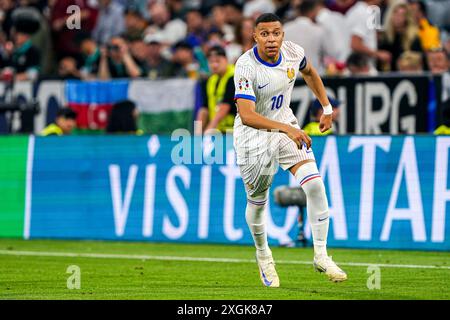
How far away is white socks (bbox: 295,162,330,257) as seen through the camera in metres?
11.6

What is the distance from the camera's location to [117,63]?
74.3 feet

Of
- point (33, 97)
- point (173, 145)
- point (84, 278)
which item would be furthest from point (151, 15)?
point (84, 278)

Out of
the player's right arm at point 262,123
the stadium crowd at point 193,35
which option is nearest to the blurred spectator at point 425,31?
the stadium crowd at point 193,35

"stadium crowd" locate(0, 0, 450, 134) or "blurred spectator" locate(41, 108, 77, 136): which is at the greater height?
"stadium crowd" locate(0, 0, 450, 134)

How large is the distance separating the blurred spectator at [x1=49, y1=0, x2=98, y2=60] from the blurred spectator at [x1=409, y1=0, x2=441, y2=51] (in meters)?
6.78

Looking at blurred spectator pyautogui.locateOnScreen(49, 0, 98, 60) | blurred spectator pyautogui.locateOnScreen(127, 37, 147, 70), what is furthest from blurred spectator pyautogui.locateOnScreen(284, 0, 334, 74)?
blurred spectator pyautogui.locateOnScreen(49, 0, 98, 60)

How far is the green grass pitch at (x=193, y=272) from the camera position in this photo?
1121cm

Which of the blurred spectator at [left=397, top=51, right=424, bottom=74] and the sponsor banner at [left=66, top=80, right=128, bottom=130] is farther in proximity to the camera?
the sponsor banner at [left=66, top=80, right=128, bottom=130]

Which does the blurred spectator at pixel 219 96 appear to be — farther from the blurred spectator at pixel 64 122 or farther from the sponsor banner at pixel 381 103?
the blurred spectator at pixel 64 122

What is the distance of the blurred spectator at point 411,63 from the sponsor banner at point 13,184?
586cm

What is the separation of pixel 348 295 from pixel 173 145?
22.9ft

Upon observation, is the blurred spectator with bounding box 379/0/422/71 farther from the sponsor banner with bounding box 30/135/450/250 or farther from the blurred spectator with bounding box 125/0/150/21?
the blurred spectator with bounding box 125/0/150/21
